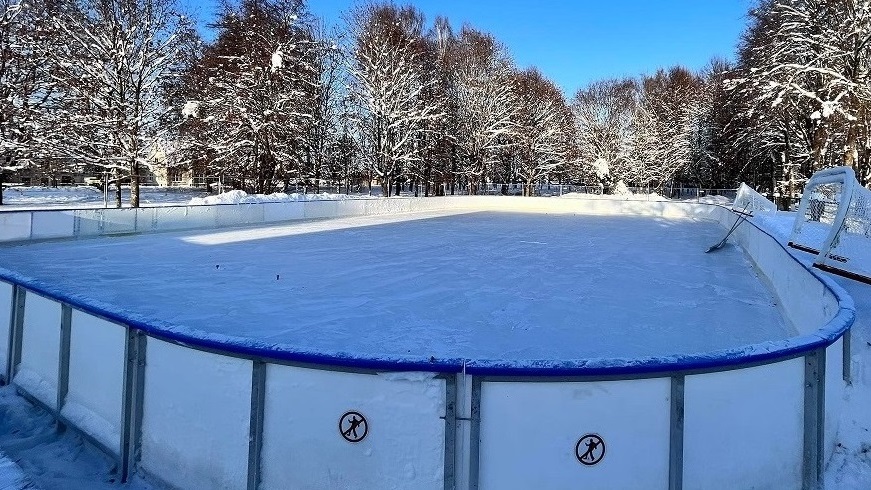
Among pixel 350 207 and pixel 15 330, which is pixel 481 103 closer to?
pixel 350 207

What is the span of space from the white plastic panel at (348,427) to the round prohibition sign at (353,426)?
13mm

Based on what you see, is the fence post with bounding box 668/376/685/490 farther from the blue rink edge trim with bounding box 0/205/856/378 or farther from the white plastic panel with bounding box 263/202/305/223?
the white plastic panel with bounding box 263/202/305/223

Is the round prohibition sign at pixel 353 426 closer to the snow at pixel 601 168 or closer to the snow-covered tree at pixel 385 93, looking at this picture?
the snow-covered tree at pixel 385 93

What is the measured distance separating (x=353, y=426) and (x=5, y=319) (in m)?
3.52

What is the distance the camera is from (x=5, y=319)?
4.27m

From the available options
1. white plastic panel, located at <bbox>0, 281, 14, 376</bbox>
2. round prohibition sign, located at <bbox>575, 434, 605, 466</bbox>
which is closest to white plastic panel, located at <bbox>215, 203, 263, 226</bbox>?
white plastic panel, located at <bbox>0, 281, 14, 376</bbox>

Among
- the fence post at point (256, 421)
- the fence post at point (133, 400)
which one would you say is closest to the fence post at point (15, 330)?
the fence post at point (133, 400)

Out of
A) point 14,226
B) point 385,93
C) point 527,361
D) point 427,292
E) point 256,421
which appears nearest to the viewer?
point 527,361

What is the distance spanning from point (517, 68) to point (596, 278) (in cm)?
3587

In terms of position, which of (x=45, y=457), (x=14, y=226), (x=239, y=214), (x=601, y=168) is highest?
(x=601, y=168)

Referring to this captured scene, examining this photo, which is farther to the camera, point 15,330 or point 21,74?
point 21,74

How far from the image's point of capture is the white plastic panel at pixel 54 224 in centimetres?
1110

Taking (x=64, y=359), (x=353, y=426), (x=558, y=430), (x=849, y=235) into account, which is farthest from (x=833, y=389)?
(x=849, y=235)

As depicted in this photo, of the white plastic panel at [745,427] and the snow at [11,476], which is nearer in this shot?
the white plastic panel at [745,427]
